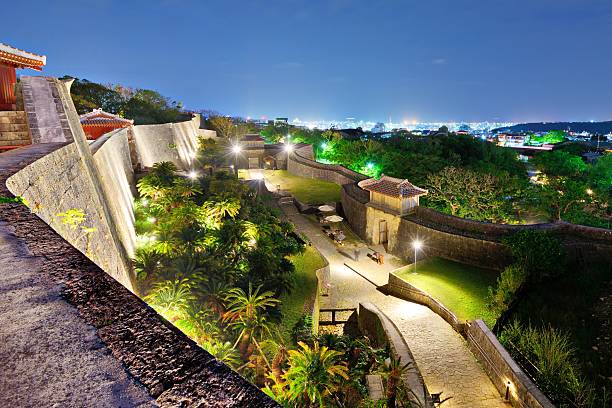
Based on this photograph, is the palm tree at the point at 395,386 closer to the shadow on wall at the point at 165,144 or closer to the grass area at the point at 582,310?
the grass area at the point at 582,310

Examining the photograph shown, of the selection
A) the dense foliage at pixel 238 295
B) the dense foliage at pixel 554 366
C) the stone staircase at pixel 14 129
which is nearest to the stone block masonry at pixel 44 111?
the stone staircase at pixel 14 129

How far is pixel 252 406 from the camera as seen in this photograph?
171cm

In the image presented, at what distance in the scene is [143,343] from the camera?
205cm

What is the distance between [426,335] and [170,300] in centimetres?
870

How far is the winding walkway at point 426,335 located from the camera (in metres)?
10.2

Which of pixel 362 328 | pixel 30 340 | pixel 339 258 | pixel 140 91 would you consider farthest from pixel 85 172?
pixel 140 91

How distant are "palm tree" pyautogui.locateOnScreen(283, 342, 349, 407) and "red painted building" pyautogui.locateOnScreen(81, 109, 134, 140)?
59.9 ft

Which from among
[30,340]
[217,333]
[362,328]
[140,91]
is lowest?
[362,328]

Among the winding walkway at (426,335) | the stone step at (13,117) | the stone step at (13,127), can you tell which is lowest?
the winding walkway at (426,335)

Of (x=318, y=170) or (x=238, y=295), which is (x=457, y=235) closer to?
(x=238, y=295)

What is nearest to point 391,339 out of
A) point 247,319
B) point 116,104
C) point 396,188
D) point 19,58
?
point 247,319

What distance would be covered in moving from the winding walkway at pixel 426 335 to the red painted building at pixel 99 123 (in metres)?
14.2

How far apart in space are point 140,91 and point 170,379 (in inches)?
2152

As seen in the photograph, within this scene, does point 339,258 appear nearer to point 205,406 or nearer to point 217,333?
point 217,333
